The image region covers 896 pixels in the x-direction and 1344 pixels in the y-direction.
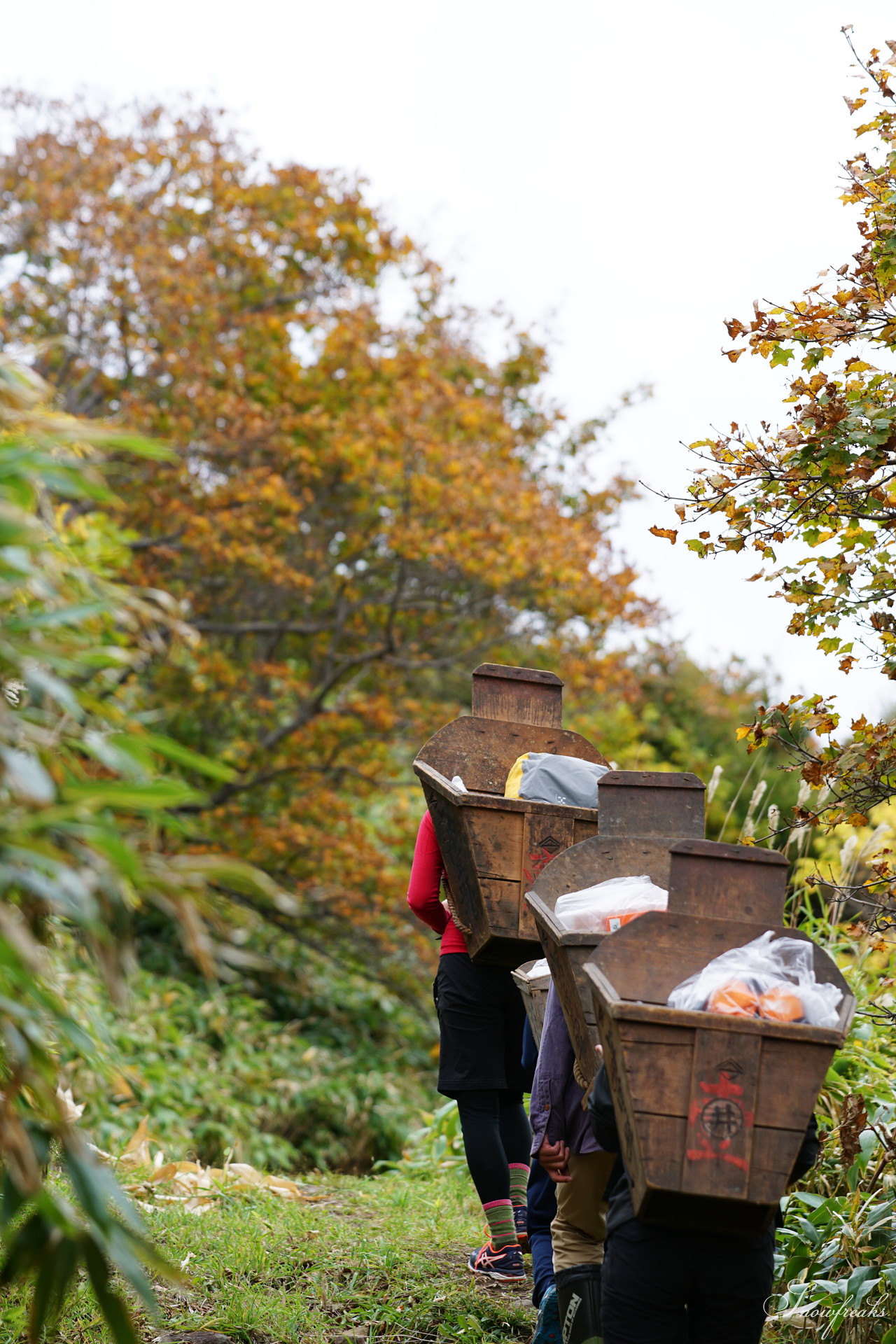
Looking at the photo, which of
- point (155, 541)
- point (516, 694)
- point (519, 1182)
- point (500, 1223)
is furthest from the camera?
point (155, 541)

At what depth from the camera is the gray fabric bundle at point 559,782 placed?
333cm

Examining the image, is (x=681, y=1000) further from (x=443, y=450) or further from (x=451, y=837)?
(x=443, y=450)

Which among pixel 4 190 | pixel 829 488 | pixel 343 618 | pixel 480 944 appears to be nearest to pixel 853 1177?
pixel 480 944

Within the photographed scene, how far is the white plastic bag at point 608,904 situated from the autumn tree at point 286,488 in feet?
20.2

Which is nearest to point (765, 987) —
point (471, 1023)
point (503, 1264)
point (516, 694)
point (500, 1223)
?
point (471, 1023)

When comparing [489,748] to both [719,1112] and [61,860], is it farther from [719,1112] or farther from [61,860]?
[61,860]

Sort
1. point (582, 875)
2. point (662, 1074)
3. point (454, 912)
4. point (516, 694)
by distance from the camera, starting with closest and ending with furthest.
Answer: point (662, 1074)
point (582, 875)
point (454, 912)
point (516, 694)

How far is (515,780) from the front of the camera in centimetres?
341

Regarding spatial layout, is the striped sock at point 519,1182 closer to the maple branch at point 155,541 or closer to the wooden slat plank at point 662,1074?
the wooden slat plank at point 662,1074

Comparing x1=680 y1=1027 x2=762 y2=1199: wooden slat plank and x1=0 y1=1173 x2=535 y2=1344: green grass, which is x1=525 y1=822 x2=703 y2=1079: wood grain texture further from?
x1=0 y1=1173 x2=535 y2=1344: green grass

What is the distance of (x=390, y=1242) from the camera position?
3.98m

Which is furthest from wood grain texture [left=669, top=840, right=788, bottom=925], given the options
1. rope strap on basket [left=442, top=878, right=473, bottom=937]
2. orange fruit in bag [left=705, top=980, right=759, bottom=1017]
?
rope strap on basket [left=442, top=878, right=473, bottom=937]

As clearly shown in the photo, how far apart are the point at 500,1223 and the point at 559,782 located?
1402mm

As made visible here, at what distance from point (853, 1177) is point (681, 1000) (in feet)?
5.55
